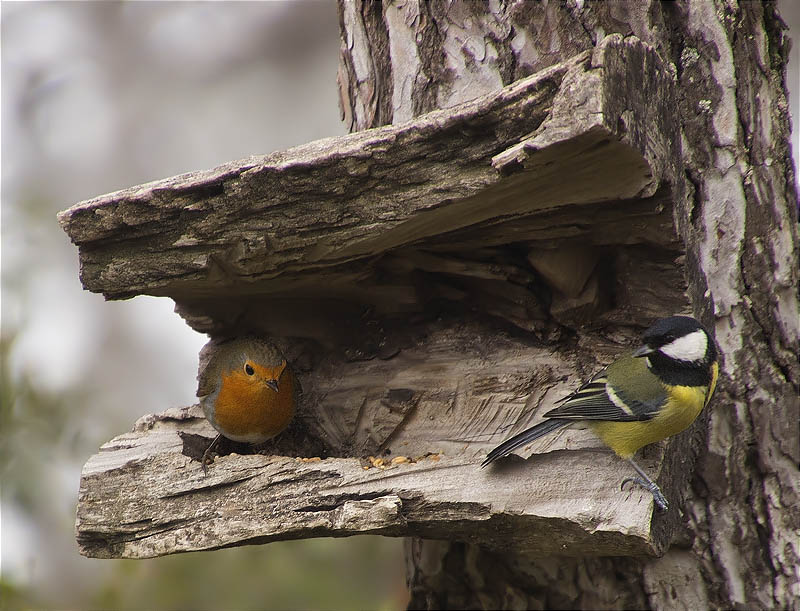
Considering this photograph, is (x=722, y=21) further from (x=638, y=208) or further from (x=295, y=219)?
(x=295, y=219)

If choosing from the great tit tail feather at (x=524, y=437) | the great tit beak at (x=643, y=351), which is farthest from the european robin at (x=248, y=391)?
the great tit beak at (x=643, y=351)

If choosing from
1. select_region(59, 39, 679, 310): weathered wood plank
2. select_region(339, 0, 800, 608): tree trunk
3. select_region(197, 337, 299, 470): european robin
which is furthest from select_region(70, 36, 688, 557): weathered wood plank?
select_region(339, 0, 800, 608): tree trunk

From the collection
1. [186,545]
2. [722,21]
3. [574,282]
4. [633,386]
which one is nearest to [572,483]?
[633,386]

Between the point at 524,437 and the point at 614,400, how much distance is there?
0.89 feet

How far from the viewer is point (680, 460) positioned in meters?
2.41

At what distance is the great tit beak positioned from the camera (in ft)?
7.16

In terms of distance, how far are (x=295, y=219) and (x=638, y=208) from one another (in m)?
0.94

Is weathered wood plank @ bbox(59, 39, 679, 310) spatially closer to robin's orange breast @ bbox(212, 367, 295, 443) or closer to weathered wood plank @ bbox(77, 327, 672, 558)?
robin's orange breast @ bbox(212, 367, 295, 443)

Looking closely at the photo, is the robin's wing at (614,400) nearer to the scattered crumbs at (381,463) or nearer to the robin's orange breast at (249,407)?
the scattered crumbs at (381,463)

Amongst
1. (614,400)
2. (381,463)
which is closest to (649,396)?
(614,400)

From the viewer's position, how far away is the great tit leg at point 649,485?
2.00m

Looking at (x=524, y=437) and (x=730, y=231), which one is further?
(x=730, y=231)

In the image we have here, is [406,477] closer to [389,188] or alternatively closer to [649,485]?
[649,485]

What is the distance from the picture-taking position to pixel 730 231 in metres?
2.54
